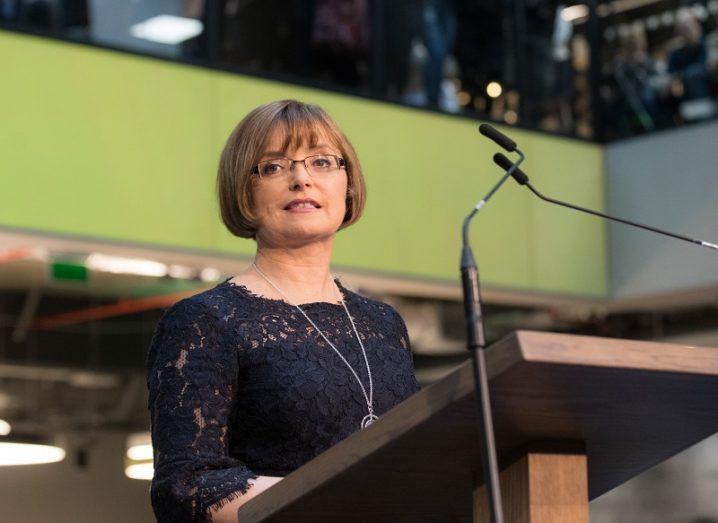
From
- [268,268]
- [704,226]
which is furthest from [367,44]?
[268,268]

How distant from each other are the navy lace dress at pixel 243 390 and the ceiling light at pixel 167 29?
6.77m

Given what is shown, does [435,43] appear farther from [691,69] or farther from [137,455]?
[137,455]

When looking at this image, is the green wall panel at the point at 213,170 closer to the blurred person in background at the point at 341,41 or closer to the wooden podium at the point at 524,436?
the blurred person in background at the point at 341,41

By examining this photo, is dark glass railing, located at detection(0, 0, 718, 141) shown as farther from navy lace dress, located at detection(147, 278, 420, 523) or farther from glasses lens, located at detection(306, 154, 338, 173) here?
navy lace dress, located at detection(147, 278, 420, 523)

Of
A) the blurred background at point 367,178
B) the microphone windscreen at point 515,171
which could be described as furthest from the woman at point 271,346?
the blurred background at point 367,178

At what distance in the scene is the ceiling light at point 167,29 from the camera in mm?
9008

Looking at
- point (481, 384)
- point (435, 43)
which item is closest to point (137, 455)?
point (435, 43)

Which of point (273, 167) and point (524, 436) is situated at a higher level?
point (273, 167)

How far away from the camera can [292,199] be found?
2.41 metres

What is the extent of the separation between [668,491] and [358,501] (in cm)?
993

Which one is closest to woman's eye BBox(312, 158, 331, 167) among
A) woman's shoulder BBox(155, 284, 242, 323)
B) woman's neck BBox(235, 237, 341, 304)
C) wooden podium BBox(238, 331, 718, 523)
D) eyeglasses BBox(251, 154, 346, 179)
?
eyeglasses BBox(251, 154, 346, 179)

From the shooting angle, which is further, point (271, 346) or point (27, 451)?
point (27, 451)

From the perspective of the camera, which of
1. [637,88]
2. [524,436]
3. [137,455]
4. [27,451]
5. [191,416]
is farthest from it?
[637,88]

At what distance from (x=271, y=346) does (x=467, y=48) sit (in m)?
8.50
